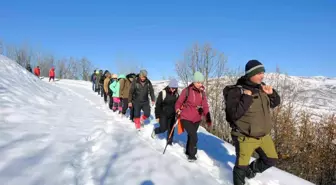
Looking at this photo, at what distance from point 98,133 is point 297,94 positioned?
73.7ft

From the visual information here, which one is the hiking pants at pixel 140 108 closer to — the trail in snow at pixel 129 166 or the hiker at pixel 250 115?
the trail in snow at pixel 129 166

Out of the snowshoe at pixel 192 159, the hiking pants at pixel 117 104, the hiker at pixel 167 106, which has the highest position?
the hiker at pixel 167 106

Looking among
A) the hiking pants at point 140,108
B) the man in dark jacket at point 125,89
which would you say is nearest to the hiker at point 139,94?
the hiking pants at point 140,108

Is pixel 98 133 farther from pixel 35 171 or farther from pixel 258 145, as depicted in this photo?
pixel 258 145

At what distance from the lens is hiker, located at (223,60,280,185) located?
3.90 meters

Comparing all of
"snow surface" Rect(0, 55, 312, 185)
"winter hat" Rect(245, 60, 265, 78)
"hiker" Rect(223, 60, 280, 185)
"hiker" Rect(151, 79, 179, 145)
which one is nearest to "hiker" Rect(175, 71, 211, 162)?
"snow surface" Rect(0, 55, 312, 185)

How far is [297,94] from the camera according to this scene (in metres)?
24.4

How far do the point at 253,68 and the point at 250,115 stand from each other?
2.42 ft

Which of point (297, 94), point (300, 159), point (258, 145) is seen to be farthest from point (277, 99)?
point (297, 94)

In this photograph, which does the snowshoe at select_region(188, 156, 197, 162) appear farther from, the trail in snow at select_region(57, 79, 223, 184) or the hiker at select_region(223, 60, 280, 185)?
the hiker at select_region(223, 60, 280, 185)

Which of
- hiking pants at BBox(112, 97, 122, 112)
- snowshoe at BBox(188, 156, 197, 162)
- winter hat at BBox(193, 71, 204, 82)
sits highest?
winter hat at BBox(193, 71, 204, 82)

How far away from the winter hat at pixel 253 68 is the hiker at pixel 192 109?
168 cm

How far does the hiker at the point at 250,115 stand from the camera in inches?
153

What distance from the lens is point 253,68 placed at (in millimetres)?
3912
